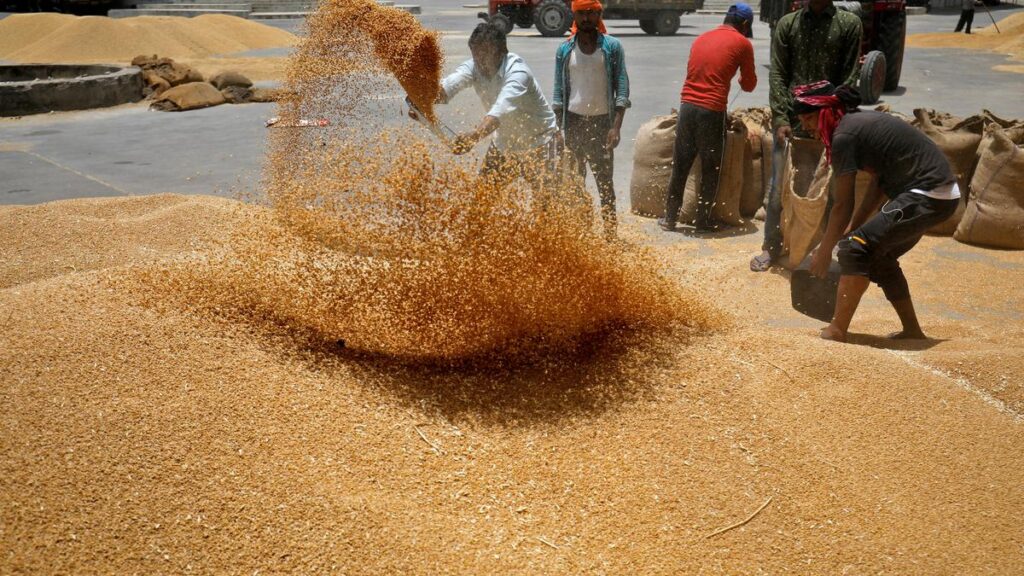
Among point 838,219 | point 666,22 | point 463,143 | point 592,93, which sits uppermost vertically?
point 666,22

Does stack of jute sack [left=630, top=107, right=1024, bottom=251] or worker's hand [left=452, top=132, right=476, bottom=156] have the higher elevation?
worker's hand [left=452, top=132, right=476, bottom=156]

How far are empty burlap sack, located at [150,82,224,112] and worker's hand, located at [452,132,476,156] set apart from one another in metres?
7.35

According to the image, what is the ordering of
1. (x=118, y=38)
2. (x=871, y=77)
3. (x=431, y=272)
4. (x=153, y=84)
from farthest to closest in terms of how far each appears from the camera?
(x=118, y=38) < (x=153, y=84) < (x=871, y=77) < (x=431, y=272)

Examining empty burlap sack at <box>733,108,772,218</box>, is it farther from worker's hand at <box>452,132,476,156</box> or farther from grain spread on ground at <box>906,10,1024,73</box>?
grain spread on ground at <box>906,10,1024,73</box>

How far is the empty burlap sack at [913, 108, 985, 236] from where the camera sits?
203 inches

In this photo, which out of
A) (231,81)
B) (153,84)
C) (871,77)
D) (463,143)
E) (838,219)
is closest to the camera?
(838,219)

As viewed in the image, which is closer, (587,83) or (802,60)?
(802,60)

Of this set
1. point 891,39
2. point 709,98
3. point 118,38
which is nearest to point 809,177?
point 709,98

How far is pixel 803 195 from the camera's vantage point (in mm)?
4684

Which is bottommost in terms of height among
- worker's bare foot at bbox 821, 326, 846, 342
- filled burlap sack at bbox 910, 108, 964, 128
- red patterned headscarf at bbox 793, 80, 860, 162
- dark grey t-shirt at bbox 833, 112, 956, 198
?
worker's bare foot at bbox 821, 326, 846, 342

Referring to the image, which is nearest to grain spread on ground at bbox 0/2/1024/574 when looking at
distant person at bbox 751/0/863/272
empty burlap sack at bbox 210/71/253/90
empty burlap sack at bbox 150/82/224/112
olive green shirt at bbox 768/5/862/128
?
distant person at bbox 751/0/863/272

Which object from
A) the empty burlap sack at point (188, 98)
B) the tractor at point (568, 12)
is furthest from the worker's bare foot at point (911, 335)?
the tractor at point (568, 12)

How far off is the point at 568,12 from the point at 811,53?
525 inches

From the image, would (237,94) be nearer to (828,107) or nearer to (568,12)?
(568,12)
